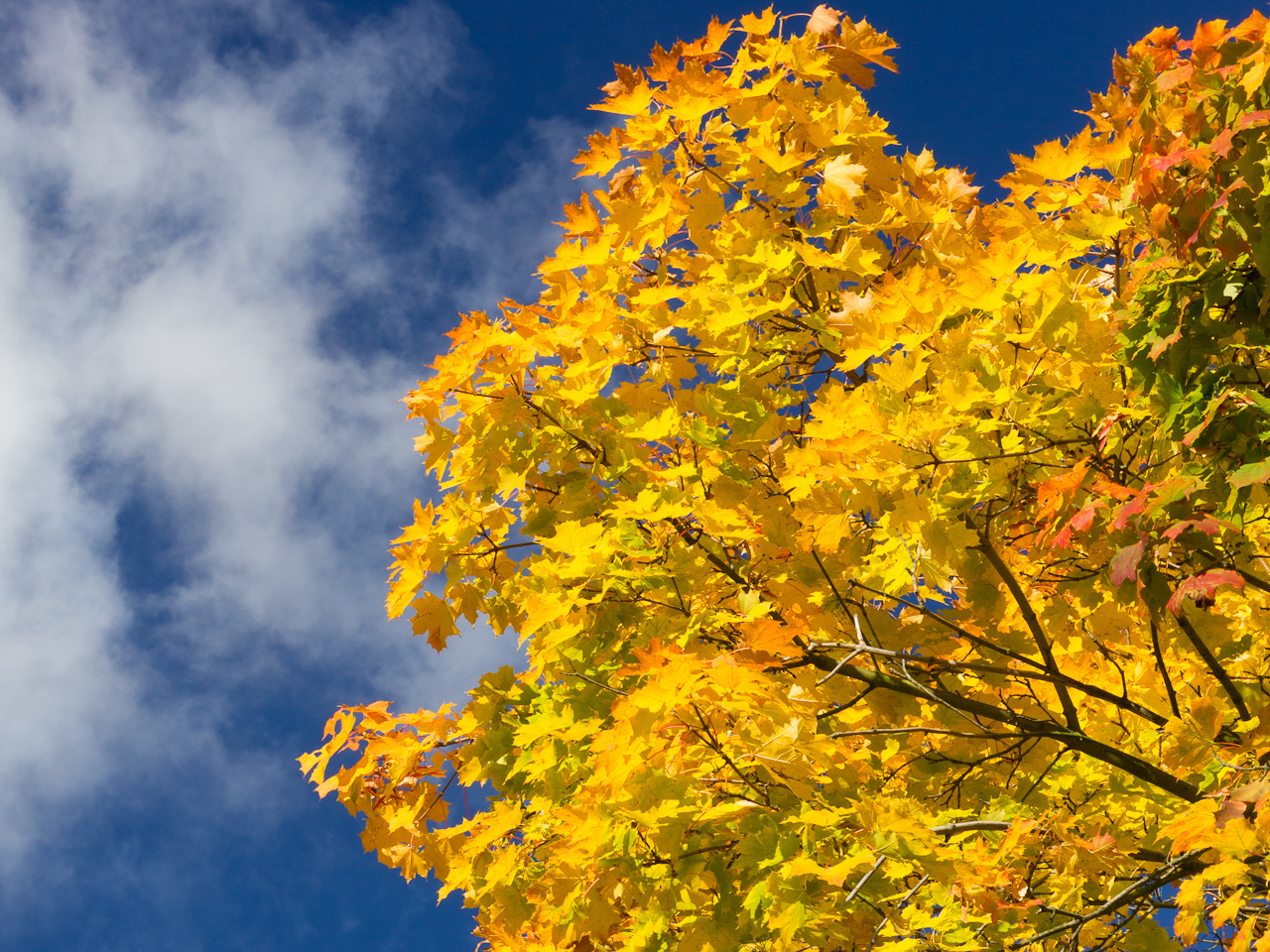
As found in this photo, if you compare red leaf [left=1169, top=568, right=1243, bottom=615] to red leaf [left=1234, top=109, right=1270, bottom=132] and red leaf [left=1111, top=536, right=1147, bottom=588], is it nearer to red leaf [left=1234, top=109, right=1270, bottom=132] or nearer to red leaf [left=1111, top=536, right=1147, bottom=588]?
red leaf [left=1111, top=536, right=1147, bottom=588]

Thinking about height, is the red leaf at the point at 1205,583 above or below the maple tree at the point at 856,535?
below

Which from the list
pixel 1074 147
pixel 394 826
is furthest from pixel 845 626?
pixel 394 826

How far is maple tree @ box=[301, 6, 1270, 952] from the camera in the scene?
3191 millimetres

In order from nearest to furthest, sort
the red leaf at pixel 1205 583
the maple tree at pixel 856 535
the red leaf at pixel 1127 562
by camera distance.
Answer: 1. the red leaf at pixel 1205 583
2. the red leaf at pixel 1127 562
3. the maple tree at pixel 856 535

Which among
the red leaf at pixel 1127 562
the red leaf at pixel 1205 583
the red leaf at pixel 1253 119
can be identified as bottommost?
the red leaf at pixel 1205 583

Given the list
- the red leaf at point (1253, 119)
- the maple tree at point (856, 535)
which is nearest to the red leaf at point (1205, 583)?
the maple tree at point (856, 535)

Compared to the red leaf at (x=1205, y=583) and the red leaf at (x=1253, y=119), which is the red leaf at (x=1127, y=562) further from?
the red leaf at (x=1253, y=119)

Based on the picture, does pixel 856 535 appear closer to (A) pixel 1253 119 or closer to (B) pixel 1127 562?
(B) pixel 1127 562

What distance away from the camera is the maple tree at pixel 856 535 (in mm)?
3191

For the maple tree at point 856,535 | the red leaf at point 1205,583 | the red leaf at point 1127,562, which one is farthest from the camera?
the maple tree at point 856,535

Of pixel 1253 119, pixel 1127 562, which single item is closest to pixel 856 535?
pixel 1127 562

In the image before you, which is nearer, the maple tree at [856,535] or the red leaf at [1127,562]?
the red leaf at [1127,562]

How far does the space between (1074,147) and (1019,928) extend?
3.01 meters

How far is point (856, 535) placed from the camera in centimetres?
406
